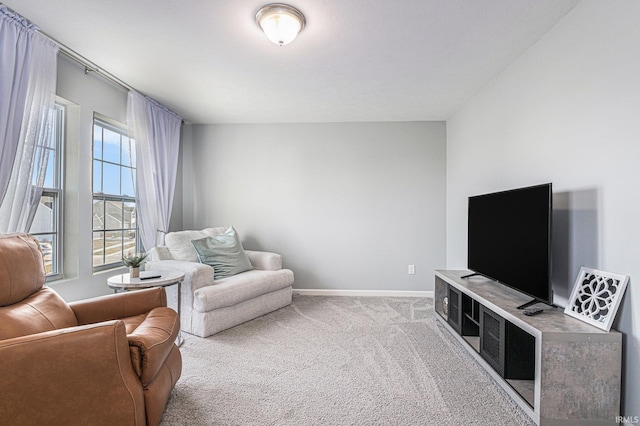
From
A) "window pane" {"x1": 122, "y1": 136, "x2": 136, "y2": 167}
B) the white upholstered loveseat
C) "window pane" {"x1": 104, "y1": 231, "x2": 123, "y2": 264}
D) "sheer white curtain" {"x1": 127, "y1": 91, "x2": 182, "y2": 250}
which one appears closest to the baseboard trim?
the white upholstered loveseat

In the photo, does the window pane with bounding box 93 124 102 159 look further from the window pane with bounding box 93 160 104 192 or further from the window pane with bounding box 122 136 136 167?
the window pane with bounding box 122 136 136 167

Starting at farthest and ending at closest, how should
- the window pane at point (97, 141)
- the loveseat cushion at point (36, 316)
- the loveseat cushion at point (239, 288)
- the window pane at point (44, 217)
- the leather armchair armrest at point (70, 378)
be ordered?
the window pane at point (97, 141), the loveseat cushion at point (239, 288), the window pane at point (44, 217), the loveseat cushion at point (36, 316), the leather armchair armrest at point (70, 378)

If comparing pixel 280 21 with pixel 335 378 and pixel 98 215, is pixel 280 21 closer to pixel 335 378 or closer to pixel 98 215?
pixel 335 378

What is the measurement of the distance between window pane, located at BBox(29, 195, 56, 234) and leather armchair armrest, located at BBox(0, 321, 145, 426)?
1679 mm

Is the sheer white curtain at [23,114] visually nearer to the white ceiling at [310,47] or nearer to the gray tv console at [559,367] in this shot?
the white ceiling at [310,47]

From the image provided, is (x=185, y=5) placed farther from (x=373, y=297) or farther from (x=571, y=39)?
(x=373, y=297)

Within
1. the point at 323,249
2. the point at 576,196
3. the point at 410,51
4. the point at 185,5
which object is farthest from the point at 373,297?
the point at 185,5

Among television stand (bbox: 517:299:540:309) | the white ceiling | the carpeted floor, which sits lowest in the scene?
the carpeted floor

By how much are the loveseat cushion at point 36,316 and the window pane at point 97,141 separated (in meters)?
1.69

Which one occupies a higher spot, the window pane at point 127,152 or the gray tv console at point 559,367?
the window pane at point 127,152

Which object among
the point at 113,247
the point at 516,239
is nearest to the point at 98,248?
the point at 113,247

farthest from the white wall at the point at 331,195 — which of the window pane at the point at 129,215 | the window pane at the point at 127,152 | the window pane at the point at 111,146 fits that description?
the window pane at the point at 111,146

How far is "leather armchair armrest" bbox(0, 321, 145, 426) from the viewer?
118 centimetres

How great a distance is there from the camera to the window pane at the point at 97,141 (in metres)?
2.96
